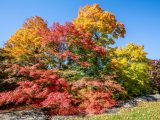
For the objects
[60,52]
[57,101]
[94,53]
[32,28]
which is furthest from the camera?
[32,28]

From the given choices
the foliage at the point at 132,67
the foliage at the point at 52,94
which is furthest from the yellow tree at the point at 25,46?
the foliage at the point at 132,67

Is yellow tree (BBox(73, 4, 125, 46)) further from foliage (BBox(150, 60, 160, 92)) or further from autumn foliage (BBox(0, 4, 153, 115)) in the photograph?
foliage (BBox(150, 60, 160, 92))

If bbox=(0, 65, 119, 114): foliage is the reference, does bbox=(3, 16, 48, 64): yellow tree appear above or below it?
above

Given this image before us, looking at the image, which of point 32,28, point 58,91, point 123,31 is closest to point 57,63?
point 58,91

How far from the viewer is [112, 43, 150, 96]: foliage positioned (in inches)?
1251

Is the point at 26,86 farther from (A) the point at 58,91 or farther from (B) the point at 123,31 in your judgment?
(B) the point at 123,31

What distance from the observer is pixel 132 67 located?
106ft

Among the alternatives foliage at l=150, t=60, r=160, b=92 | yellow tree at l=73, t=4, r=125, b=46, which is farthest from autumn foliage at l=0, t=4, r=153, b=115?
foliage at l=150, t=60, r=160, b=92

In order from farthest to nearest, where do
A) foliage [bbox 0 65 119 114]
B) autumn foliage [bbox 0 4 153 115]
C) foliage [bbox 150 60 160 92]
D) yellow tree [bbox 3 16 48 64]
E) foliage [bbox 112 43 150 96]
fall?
foliage [bbox 150 60 160 92] < foliage [bbox 112 43 150 96] < yellow tree [bbox 3 16 48 64] < autumn foliage [bbox 0 4 153 115] < foliage [bbox 0 65 119 114]

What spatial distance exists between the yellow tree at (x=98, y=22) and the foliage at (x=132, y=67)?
260 centimetres

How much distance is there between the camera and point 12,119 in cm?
1992

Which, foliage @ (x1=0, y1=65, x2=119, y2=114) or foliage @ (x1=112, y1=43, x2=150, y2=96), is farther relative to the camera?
foliage @ (x1=112, y1=43, x2=150, y2=96)

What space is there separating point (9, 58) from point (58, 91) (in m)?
6.55

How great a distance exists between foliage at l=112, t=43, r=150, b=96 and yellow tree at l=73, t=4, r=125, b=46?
2.60 metres
